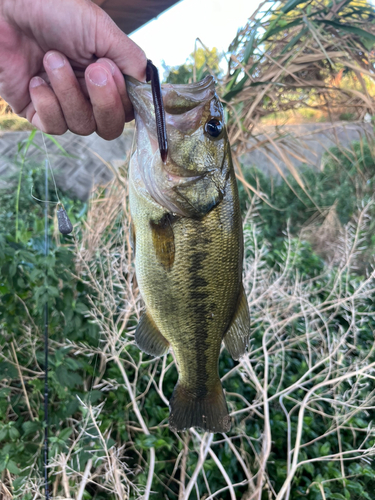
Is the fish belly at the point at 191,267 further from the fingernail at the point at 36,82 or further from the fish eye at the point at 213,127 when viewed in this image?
the fingernail at the point at 36,82

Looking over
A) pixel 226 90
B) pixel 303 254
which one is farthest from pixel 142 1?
pixel 303 254

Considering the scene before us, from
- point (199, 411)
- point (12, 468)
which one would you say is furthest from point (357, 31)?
point (12, 468)

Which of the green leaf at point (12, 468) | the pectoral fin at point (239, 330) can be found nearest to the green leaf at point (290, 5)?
the pectoral fin at point (239, 330)

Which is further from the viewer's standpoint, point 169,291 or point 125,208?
point 125,208

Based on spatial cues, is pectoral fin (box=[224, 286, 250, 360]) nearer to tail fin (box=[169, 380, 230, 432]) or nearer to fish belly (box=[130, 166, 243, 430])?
fish belly (box=[130, 166, 243, 430])

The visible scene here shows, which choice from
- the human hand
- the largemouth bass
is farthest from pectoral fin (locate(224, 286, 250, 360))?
the human hand

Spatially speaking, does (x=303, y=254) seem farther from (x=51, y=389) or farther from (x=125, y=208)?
(x=51, y=389)
